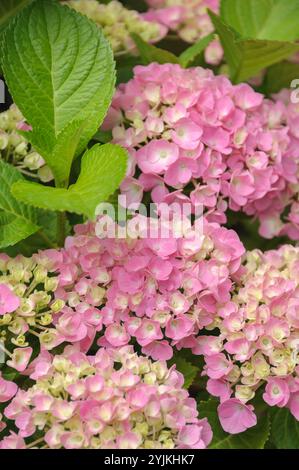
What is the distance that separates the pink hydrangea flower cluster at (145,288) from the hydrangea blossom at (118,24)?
0.33m

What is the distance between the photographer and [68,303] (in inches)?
35.9

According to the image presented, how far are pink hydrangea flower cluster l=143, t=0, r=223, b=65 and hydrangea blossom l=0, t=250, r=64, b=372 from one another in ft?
1.52

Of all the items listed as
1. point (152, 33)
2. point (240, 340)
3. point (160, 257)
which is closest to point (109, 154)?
point (160, 257)

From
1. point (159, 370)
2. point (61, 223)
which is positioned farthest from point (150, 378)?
point (61, 223)

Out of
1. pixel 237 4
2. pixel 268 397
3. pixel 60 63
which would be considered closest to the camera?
pixel 268 397

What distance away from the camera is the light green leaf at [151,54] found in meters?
1.10

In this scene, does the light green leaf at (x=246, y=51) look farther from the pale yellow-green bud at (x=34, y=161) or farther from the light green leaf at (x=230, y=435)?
the light green leaf at (x=230, y=435)

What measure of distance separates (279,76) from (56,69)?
1.20 feet

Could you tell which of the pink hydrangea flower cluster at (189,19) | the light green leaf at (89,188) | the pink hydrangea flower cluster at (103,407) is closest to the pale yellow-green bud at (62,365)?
the pink hydrangea flower cluster at (103,407)

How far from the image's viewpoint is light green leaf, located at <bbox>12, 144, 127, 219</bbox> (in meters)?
0.83

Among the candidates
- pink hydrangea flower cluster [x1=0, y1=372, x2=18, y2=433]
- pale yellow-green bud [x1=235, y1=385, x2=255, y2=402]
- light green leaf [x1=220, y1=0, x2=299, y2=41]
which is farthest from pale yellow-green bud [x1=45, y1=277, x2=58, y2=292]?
light green leaf [x1=220, y1=0, x2=299, y2=41]

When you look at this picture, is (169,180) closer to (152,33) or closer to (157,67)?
(157,67)

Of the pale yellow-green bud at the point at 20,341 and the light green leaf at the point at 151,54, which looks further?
the light green leaf at the point at 151,54

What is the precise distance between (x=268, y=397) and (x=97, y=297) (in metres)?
0.20
